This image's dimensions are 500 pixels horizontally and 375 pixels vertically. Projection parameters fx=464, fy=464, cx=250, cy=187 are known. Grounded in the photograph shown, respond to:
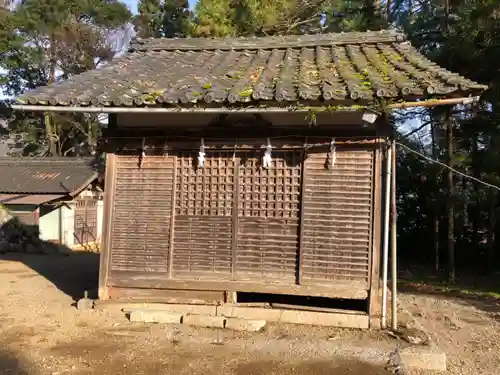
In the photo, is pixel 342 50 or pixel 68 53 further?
pixel 68 53

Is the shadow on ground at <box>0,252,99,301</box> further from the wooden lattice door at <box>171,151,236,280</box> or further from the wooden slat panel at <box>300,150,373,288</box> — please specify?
the wooden slat panel at <box>300,150,373,288</box>

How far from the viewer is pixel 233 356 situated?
17.9ft

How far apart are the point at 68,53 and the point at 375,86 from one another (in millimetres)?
28135

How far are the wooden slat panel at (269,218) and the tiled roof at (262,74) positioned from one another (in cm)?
113

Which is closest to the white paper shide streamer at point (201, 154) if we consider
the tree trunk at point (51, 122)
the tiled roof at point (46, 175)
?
the tiled roof at point (46, 175)

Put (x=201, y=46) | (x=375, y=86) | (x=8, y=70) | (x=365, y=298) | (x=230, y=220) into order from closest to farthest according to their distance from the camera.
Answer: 1. (x=375, y=86)
2. (x=365, y=298)
3. (x=230, y=220)
4. (x=201, y=46)
5. (x=8, y=70)

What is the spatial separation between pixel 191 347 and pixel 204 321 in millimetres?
792

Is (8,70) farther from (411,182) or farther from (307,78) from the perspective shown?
(307,78)

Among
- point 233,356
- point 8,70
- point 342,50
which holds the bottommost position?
point 233,356

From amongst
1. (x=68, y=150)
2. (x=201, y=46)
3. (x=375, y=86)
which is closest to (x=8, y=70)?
(x=68, y=150)

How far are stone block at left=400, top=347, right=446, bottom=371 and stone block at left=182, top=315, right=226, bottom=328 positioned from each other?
2.44 m

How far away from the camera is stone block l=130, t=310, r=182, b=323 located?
262 inches

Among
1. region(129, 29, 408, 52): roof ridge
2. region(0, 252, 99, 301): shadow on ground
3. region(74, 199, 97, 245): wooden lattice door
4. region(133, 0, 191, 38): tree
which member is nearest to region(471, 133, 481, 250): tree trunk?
region(129, 29, 408, 52): roof ridge

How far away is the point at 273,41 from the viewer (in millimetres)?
8852
